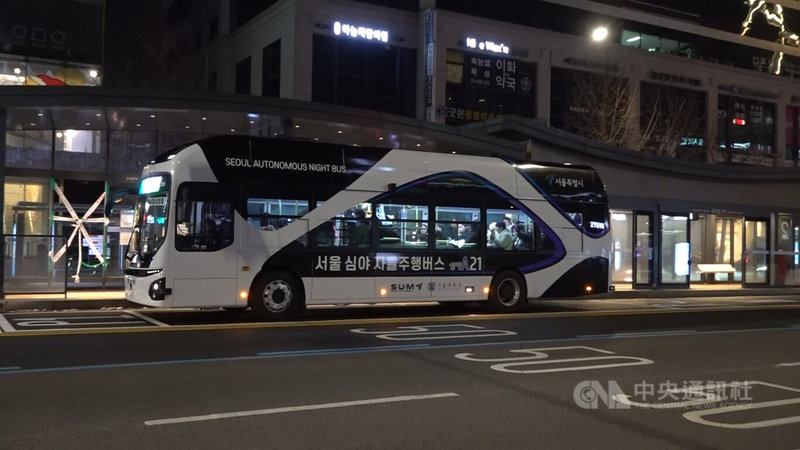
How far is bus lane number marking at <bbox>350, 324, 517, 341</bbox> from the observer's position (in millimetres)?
11117

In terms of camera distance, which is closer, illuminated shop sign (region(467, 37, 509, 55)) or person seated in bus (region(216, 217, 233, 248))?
person seated in bus (region(216, 217, 233, 248))

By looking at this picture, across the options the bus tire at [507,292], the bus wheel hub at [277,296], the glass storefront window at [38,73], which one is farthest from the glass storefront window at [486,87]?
the bus wheel hub at [277,296]

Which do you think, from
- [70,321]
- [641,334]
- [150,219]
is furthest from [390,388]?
[70,321]

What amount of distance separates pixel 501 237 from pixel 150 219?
25.4ft

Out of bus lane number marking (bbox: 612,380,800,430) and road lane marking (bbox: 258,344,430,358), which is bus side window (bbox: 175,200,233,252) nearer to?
road lane marking (bbox: 258,344,430,358)

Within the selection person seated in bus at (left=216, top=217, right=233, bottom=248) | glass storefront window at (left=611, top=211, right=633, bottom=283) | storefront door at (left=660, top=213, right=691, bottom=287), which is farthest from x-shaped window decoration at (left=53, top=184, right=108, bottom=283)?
storefront door at (left=660, top=213, right=691, bottom=287)

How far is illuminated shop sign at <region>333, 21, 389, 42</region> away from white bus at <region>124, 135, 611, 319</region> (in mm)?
15802

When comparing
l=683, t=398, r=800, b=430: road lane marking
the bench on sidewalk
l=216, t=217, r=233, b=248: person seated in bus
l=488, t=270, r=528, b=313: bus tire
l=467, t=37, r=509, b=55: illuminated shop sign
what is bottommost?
l=683, t=398, r=800, b=430: road lane marking

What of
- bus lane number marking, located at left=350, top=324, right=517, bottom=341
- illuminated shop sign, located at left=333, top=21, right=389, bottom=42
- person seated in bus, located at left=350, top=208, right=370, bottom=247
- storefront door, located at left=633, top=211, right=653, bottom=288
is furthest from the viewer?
illuminated shop sign, located at left=333, top=21, right=389, bottom=42

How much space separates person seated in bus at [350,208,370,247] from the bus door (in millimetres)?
2520

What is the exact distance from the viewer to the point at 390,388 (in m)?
7.27

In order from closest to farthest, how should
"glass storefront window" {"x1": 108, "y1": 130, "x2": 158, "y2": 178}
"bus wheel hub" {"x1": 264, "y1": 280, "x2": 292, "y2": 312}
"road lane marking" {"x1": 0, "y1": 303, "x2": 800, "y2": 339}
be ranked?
"road lane marking" {"x1": 0, "y1": 303, "x2": 800, "y2": 339} → "bus wheel hub" {"x1": 264, "y1": 280, "x2": 292, "y2": 312} → "glass storefront window" {"x1": 108, "y1": 130, "x2": 158, "y2": 178}

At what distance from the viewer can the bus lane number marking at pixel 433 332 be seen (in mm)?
11117

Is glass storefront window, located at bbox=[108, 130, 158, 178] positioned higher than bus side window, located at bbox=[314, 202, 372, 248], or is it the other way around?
glass storefront window, located at bbox=[108, 130, 158, 178]
